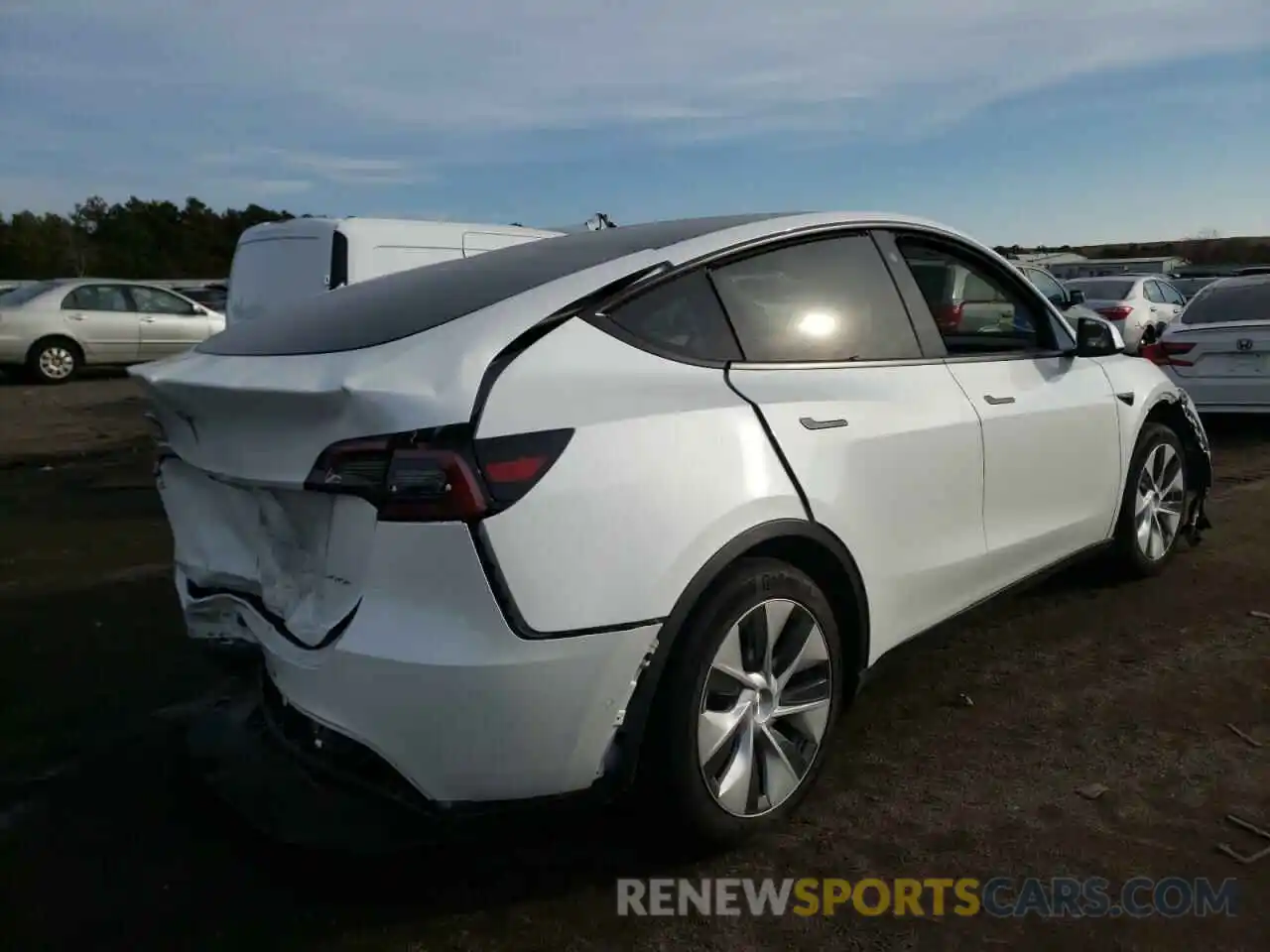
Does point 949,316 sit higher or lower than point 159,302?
higher

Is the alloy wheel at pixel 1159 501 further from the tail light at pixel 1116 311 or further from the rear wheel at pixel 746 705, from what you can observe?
the tail light at pixel 1116 311

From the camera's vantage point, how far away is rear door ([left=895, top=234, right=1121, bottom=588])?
362 centimetres

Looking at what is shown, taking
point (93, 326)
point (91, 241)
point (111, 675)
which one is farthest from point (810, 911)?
point (91, 241)

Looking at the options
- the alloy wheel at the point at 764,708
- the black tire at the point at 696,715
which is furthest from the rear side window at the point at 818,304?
the alloy wheel at the point at 764,708

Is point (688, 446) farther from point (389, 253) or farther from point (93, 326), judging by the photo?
point (93, 326)

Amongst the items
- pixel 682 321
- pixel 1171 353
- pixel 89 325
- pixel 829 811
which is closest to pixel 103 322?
pixel 89 325

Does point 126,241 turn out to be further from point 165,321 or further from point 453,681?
point 453,681

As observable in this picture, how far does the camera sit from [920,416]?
3.27m

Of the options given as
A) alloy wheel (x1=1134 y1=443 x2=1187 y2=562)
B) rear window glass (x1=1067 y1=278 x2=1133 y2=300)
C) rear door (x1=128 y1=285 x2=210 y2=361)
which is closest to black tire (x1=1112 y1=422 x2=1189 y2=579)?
alloy wheel (x1=1134 y1=443 x2=1187 y2=562)

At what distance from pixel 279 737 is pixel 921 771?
74.0 inches

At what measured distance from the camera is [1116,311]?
15234mm

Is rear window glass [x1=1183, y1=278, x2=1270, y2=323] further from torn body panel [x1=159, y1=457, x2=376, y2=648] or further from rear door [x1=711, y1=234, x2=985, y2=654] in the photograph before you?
torn body panel [x1=159, y1=457, x2=376, y2=648]

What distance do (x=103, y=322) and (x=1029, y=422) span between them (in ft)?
51.6

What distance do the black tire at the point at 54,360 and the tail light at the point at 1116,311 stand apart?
15.2 meters
